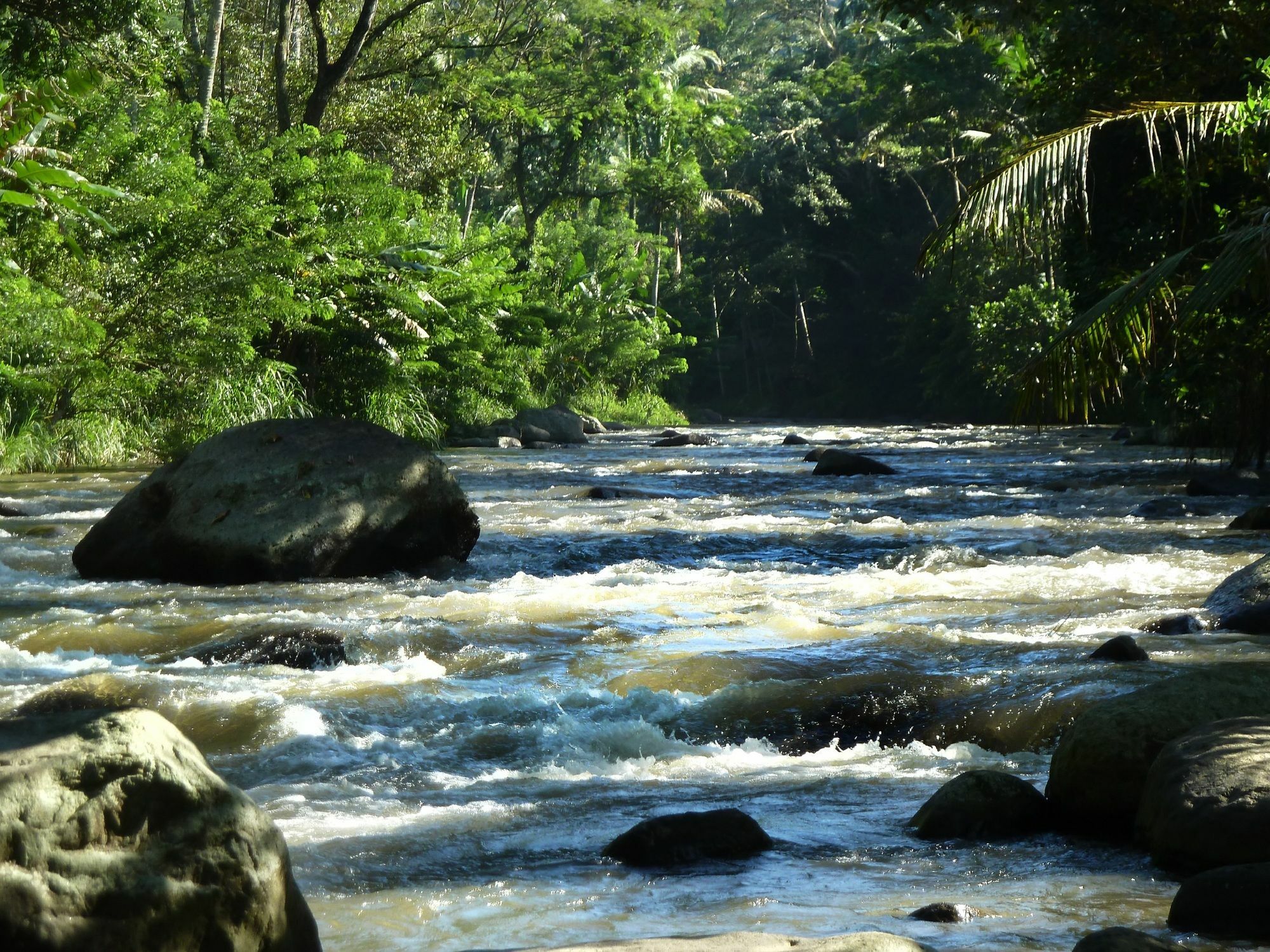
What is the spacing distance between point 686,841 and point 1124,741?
1.53 meters

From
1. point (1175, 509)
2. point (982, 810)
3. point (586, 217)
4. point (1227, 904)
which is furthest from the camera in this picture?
point (586, 217)

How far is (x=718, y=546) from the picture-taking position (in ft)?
35.4

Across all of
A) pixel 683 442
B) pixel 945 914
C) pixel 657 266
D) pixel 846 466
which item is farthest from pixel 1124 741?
pixel 657 266

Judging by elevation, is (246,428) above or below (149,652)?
above

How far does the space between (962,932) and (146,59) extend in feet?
51.8

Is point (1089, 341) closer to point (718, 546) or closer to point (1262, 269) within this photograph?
point (1262, 269)

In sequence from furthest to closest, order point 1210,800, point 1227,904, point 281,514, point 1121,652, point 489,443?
point 489,443 < point 281,514 < point 1121,652 < point 1210,800 < point 1227,904

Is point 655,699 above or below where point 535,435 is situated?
below

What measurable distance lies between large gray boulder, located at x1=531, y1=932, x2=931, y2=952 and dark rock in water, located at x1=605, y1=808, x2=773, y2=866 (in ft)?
2.98

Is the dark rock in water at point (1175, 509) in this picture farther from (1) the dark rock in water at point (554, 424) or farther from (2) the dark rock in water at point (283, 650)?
(1) the dark rock in water at point (554, 424)

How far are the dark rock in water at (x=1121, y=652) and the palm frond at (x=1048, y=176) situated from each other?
13.6 feet

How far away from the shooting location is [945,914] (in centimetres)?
329

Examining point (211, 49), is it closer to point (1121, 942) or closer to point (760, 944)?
point (760, 944)

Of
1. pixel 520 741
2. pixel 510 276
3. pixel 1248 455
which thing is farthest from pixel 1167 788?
pixel 510 276
